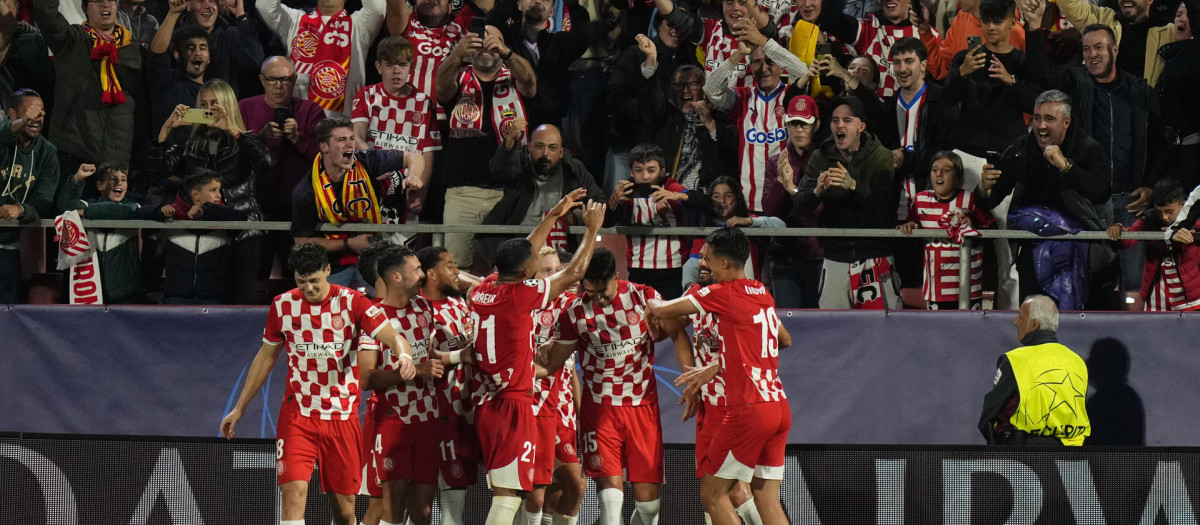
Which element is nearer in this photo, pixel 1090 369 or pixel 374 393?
pixel 374 393

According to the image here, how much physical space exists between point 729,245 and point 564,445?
174cm

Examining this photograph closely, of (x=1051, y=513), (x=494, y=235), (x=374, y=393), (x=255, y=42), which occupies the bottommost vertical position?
(x=1051, y=513)

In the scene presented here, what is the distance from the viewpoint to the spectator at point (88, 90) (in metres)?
11.9

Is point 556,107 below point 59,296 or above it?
above

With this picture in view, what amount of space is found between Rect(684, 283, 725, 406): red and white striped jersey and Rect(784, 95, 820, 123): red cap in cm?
304

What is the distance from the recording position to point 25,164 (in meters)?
11.3

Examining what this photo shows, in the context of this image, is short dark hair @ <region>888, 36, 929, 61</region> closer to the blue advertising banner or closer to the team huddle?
the blue advertising banner

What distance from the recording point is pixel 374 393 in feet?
29.4

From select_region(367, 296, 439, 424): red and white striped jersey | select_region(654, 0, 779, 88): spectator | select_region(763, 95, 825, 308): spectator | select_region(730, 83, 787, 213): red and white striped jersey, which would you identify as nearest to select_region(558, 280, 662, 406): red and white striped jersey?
select_region(367, 296, 439, 424): red and white striped jersey

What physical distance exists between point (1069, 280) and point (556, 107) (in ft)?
15.1

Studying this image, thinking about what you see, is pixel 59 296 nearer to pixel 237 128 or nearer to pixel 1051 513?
pixel 237 128

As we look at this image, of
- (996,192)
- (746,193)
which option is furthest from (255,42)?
(996,192)

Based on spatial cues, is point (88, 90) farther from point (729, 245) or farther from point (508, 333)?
point (729, 245)

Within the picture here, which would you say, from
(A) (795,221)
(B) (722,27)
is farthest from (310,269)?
(B) (722,27)
